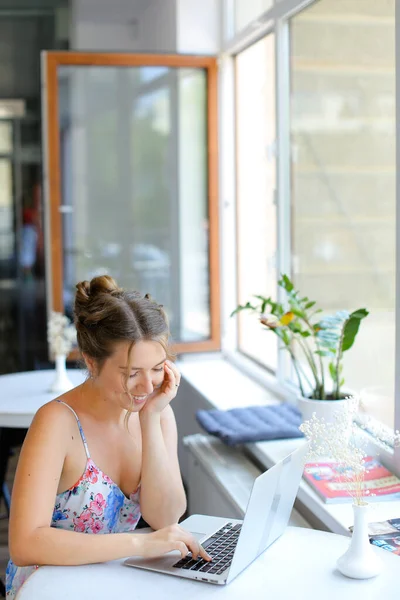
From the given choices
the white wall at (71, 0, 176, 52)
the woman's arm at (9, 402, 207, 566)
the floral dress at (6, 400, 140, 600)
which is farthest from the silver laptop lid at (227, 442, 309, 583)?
the white wall at (71, 0, 176, 52)

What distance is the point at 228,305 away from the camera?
4.91 meters

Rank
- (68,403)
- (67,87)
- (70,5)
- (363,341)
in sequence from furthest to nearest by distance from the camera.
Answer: (70,5) → (67,87) → (363,341) → (68,403)

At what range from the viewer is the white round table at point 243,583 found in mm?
1610

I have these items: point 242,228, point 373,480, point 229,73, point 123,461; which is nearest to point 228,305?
point 242,228

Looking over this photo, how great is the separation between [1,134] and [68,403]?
5546 millimetres

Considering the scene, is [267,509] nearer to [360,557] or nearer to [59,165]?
[360,557]

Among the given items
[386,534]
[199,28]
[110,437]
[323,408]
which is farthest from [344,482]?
[199,28]

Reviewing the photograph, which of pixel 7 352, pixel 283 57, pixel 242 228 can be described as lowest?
pixel 7 352

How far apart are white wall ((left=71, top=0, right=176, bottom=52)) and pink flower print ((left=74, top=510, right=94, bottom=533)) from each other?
386 cm

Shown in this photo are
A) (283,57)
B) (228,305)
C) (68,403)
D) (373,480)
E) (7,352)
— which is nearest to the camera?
(68,403)

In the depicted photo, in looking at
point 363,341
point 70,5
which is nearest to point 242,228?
point 363,341

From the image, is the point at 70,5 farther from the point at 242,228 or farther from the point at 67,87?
the point at 242,228

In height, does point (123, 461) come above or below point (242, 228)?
below

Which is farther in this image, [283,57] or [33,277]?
[33,277]
